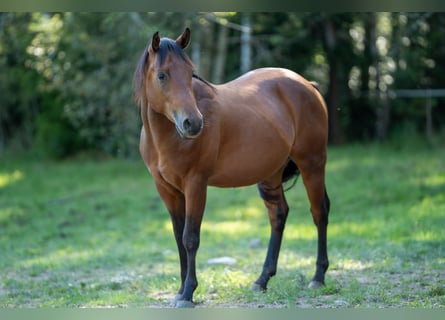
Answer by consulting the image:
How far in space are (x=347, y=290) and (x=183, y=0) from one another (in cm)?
284

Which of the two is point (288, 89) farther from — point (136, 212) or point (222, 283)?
point (136, 212)

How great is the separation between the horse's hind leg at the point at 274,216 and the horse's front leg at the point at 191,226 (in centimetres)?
91

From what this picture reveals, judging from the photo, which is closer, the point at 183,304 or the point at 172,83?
the point at 172,83

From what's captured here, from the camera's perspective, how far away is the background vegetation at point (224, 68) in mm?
12977

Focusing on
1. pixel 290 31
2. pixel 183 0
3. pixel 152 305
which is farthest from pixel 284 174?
pixel 290 31

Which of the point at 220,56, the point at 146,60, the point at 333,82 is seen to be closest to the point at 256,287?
the point at 146,60

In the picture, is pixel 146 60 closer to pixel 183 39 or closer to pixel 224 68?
pixel 183 39

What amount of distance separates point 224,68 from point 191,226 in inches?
444

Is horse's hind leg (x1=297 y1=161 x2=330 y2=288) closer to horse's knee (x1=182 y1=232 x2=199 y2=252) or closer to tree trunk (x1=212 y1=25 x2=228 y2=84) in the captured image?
horse's knee (x1=182 y1=232 x2=199 y2=252)

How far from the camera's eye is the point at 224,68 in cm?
1574

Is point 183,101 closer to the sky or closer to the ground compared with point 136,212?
closer to the sky

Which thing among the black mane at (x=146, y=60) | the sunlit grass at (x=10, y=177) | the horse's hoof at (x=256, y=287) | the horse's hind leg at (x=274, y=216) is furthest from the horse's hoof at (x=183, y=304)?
the sunlit grass at (x=10, y=177)

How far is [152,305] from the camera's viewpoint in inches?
193

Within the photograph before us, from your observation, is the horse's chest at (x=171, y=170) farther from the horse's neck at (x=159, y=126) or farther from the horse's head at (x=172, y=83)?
the horse's head at (x=172, y=83)
